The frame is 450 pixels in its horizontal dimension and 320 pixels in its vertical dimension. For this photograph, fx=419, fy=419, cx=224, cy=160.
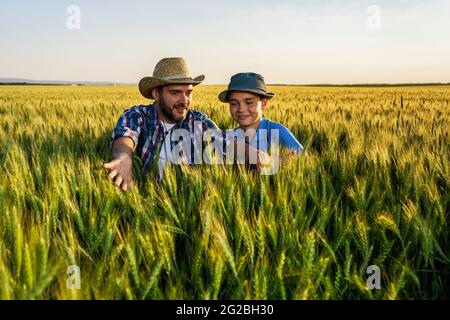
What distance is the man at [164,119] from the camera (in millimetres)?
2631

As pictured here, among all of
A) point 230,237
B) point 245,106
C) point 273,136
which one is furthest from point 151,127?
point 230,237

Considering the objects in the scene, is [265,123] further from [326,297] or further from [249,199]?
[326,297]

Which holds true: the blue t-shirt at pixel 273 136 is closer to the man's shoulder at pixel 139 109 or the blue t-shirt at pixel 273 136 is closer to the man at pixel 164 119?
the man at pixel 164 119

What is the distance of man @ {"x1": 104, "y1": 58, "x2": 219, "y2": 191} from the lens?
8.63 ft

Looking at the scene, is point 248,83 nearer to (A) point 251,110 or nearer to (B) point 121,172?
(A) point 251,110

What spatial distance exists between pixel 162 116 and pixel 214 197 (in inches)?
56.8

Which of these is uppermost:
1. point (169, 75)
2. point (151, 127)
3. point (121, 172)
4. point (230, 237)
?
point (169, 75)

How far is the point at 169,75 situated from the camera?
273 centimetres

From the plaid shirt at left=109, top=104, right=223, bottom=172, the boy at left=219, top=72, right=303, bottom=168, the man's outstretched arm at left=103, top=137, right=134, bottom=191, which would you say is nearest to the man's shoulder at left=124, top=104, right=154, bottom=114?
the plaid shirt at left=109, top=104, right=223, bottom=172

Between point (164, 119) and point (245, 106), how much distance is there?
56cm

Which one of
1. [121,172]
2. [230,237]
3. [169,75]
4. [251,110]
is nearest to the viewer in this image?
[230,237]
